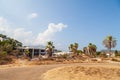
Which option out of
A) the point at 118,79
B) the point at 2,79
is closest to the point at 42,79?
the point at 2,79

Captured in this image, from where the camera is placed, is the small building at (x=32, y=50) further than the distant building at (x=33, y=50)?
No

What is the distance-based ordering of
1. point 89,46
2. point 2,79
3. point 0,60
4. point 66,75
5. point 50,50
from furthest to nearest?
1. point 89,46
2. point 50,50
3. point 0,60
4. point 66,75
5. point 2,79

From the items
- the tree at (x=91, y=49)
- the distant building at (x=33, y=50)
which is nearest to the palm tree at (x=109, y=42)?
the tree at (x=91, y=49)

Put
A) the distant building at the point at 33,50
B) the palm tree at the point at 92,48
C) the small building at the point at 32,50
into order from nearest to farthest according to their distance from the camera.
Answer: the small building at the point at 32,50
the distant building at the point at 33,50
the palm tree at the point at 92,48

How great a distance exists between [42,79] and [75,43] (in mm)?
61356

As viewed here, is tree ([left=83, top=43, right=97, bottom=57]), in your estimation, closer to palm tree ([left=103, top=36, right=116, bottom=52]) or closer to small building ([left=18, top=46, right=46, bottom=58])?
palm tree ([left=103, top=36, right=116, bottom=52])

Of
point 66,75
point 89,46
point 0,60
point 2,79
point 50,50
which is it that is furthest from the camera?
point 89,46

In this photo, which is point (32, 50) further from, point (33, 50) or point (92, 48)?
point (92, 48)

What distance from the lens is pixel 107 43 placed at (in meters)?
86.0

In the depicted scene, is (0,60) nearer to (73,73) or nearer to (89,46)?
(73,73)

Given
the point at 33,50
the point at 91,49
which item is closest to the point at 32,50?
the point at 33,50

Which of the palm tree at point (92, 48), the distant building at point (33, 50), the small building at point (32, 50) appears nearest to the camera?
the small building at point (32, 50)

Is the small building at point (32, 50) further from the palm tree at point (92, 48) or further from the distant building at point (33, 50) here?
the palm tree at point (92, 48)

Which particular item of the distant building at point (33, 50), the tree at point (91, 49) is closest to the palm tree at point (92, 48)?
the tree at point (91, 49)
